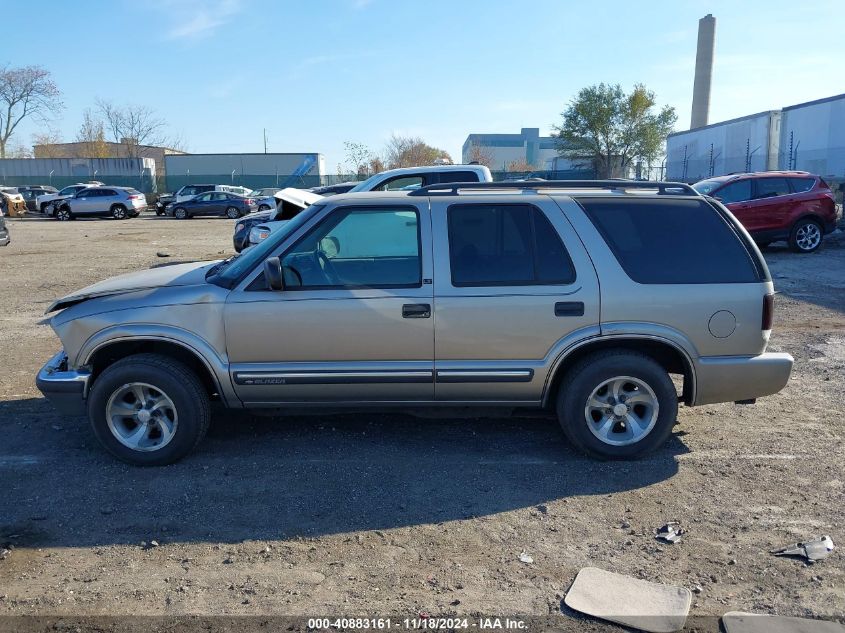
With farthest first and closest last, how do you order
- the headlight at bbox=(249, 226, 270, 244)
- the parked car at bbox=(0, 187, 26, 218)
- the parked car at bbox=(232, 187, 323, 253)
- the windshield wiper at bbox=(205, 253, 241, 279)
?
1. the parked car at bbox=(0, 187, 26, 218)
2. the headlight at bbox=(249, 226, 270, 244)
3. the parked car at bbox=(232, 187, 323, 253)
4. the windshield wiper at bbox=(205, 253, 241, 279)

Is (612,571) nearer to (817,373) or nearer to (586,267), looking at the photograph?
(586,267)

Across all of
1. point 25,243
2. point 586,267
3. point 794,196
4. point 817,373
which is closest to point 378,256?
point 586,267

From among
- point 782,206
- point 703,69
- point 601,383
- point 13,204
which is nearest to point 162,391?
point 601,383

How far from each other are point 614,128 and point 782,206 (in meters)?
48.1

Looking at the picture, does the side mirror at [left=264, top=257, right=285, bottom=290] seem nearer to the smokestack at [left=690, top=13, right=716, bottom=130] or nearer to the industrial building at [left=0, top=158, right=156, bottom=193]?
the industrial building at [left=0, top=158, right=156, bottom=193]

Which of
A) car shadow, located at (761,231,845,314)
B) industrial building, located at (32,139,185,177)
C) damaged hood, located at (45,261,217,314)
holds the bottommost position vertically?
car shadow, located at (761,231,845,314)

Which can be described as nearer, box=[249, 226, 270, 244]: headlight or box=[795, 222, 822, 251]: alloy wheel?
box=[249, 226, 270, 244]: headlight

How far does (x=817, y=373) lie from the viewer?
6.92 metres

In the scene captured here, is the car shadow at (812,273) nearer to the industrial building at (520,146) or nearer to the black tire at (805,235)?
the black tire at (805,235)

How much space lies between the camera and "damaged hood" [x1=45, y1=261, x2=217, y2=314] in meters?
4.93

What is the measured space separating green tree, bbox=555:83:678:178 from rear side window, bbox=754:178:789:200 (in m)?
45.1

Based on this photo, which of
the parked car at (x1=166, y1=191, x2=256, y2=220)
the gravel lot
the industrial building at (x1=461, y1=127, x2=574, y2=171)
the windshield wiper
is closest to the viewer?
the gravel lot

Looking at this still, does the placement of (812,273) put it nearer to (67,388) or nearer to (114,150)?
(67,388)

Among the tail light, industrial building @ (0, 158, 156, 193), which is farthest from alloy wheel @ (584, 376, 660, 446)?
industrial building @ (0, 158, 156, 193)
